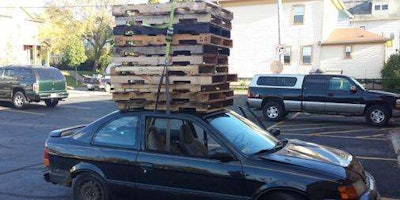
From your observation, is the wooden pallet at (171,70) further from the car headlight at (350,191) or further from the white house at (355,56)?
the white house at (355,56)

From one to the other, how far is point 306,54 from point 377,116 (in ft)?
69.7

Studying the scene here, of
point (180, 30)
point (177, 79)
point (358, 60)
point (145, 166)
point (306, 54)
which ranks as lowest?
point (145, 166)

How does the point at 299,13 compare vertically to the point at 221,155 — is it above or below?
above

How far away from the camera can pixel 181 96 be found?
18.5 feet

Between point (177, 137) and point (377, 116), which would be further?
point (377, 116)

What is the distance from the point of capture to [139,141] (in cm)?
543

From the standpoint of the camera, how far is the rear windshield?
19.3 m

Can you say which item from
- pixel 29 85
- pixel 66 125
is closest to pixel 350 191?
pixel 66 125

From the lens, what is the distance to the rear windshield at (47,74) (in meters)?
19.3

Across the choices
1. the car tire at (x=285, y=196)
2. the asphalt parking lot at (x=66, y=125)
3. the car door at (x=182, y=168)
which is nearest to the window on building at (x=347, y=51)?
the asphalt parking lot at (x=66, y=125)

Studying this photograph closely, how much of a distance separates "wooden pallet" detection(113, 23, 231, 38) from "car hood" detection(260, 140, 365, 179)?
1739 mm

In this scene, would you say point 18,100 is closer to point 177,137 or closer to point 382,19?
point 177,137

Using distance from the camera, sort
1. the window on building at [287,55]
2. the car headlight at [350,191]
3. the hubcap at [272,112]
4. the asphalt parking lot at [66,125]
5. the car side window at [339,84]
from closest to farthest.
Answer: the car headlight at [350,191] < the asphalt parking lot at [66,125] < the car side window at [339,84] < the hubcap at [272,112] < the window on building at [287,55]

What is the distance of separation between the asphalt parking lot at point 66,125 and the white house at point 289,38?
17.6m
